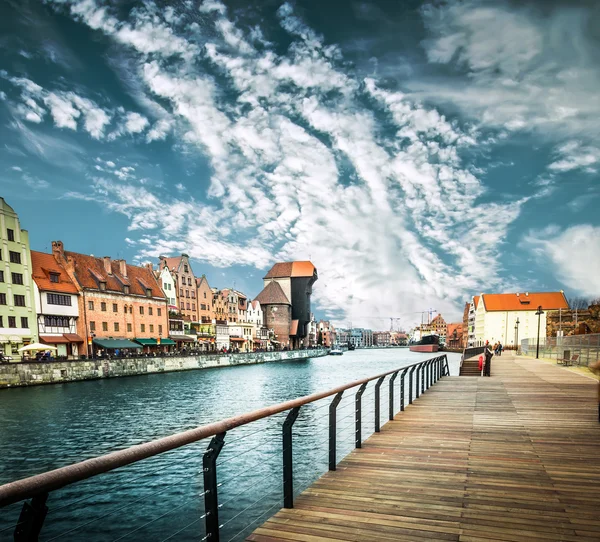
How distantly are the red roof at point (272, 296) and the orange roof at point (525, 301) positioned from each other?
52.1 metres

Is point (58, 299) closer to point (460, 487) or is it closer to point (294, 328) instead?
point (460, 487)

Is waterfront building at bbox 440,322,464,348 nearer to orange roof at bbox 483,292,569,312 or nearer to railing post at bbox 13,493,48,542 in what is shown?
orange roof at bbox 483,292,569,312

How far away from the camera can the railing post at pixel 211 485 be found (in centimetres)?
306

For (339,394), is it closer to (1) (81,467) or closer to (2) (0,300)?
(1) (81,467)

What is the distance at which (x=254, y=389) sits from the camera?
32938 millimetres

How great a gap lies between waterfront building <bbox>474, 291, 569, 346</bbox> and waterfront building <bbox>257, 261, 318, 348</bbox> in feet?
150

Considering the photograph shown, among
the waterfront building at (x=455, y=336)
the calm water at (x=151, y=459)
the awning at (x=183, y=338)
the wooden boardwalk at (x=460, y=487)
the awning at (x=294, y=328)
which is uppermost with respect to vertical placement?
the wooden boardwalk at (x=460, y=487)

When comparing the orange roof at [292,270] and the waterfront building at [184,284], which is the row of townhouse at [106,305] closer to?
the waterfront building at [184,284]

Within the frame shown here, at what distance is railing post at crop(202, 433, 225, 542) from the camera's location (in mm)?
3057

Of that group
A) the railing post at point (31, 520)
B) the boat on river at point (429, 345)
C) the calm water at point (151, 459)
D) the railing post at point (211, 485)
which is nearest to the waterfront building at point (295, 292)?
the boat on river at point (429, 345)

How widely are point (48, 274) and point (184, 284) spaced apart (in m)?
26.3

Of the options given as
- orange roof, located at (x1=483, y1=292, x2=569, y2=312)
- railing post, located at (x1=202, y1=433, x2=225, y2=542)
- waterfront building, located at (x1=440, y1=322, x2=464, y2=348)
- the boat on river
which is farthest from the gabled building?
waterfront building, located at (x1=440, y1=322, x2=464, y2=348)

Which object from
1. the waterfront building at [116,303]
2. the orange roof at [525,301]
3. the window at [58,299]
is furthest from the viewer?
the orange roof at [525,301]

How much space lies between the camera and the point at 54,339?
42.7m
